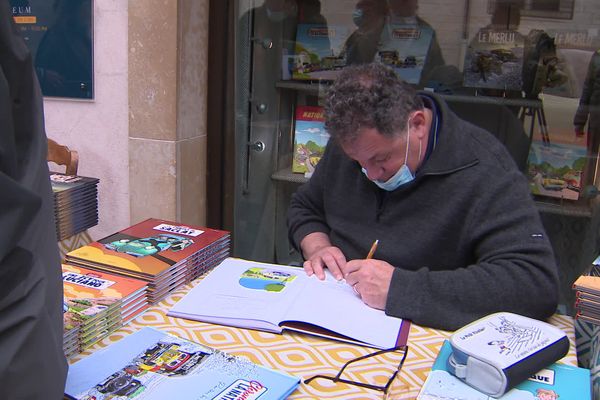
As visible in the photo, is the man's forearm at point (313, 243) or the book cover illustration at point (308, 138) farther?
the book cover illustration at point (308, 138)

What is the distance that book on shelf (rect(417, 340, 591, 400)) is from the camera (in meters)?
→ 0.93

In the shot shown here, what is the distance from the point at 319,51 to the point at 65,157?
1.20 meters

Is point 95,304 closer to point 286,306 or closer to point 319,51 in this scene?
point 286,306

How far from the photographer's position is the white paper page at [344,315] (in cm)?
119

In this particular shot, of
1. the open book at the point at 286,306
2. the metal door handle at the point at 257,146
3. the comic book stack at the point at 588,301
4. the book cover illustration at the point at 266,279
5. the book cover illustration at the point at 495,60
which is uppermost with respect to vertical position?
the book cover illustration at the point at 495,60

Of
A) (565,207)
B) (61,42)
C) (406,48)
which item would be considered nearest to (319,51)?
(406,48)

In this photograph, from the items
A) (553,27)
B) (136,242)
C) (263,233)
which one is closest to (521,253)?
(136,242)

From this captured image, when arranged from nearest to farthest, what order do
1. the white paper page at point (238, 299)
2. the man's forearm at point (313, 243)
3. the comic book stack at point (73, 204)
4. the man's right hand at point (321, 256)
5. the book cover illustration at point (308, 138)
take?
the white paper page at point (238, 299), the man's right hand at point (321, 256), the man's forearm at point (313, 243), the comic book stack at point (73, 204), the book cover illustration at point (308, 138)

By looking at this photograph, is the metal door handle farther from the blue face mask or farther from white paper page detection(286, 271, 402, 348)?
white paper page detection(286, 271, 402, 348)

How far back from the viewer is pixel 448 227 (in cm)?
154

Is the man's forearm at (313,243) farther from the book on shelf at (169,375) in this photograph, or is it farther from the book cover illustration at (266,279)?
the book on shelf at (169,375)

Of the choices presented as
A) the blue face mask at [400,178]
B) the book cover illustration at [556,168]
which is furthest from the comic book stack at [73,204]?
the book cover illustration at [556,168]

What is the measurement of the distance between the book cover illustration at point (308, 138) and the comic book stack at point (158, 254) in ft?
4.06

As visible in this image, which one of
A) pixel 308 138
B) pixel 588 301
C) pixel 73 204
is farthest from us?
pixel 308 138
